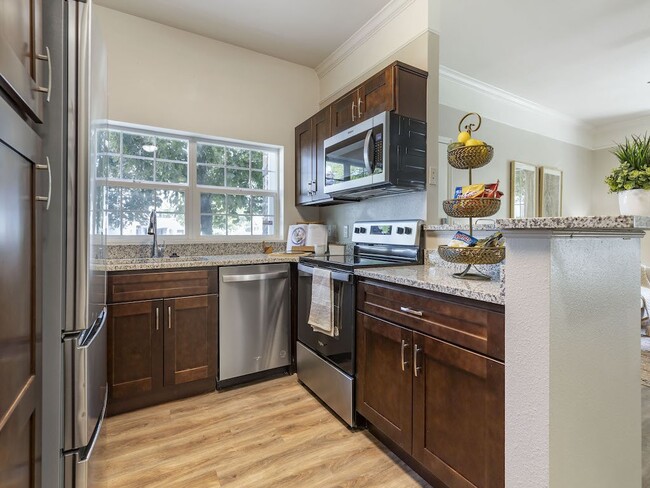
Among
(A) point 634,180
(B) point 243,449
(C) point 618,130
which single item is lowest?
(B) point 243,449

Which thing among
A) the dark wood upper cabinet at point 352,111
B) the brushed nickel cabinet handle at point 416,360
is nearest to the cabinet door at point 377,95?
the dark wood upper cabinet at point 352,111

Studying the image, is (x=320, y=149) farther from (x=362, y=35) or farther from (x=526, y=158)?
(x=526, y=158)

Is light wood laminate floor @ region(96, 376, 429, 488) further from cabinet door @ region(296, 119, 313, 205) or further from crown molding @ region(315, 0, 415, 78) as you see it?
crown molding @ region(315, 0, 415, 78)

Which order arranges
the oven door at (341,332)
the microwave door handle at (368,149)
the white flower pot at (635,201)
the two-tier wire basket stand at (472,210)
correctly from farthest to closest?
the microwave door handle at (368,149) < the oven door at (341,332) < the two-tier wire basket stand at (472,210) < the white flower pot at (635,201)

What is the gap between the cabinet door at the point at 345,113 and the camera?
94.4 inches

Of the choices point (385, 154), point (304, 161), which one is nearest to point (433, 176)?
point (385, 154)

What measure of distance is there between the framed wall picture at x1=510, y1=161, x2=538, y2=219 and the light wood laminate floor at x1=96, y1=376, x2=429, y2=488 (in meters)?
3.58

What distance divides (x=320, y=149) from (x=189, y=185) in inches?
47.0

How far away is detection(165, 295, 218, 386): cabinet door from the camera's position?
218 centimetres

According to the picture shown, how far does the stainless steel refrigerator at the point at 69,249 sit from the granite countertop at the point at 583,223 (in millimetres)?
1428

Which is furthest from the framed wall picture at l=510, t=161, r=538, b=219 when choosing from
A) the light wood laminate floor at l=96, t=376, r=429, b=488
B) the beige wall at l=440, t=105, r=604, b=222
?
the light wood laminate floor at l=96, t=376, r=429, b=488

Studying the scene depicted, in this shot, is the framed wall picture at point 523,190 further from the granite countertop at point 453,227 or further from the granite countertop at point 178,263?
the granite countertop at point 178,263

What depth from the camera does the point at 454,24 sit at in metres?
2.71

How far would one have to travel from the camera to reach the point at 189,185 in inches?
113
